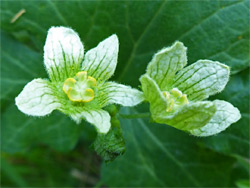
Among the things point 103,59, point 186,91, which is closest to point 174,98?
point 186,91

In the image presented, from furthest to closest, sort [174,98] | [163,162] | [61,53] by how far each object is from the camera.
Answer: [163,162] < [174,98] < [61,53]

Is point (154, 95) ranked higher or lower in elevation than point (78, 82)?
lower

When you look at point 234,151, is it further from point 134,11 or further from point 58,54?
point 58,54

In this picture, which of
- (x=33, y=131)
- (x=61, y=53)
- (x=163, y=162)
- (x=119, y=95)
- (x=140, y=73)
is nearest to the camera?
(x=119, y=95)

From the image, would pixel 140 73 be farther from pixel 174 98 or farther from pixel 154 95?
pixel 154 95

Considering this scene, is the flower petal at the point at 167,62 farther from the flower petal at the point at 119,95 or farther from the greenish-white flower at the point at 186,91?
the flower petal at the point at 119,95

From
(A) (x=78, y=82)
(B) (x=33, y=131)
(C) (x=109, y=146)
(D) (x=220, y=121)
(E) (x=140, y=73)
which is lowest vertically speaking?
(D) (x=220, y=121)

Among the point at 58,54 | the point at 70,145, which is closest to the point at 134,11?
the point at 58,54

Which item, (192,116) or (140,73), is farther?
(140,73)
